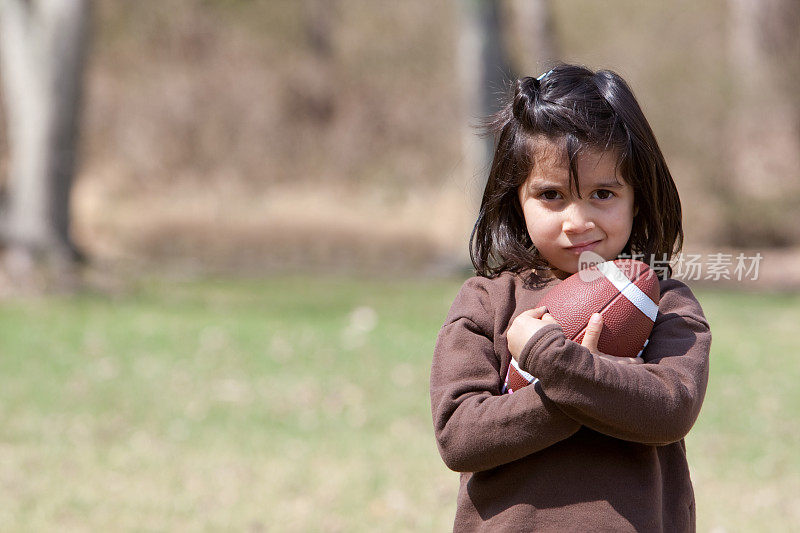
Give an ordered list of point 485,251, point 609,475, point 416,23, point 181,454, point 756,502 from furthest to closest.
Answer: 1. point 416,23
2. point 181,454
3. point 756,502
4. point 485,251
5. point 609,475

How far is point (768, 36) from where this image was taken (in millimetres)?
15875

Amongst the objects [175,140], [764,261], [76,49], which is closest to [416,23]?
[175,140]

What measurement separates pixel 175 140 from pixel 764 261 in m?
10.7

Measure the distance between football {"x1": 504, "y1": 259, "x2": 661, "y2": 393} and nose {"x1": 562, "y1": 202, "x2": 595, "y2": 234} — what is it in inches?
3.7

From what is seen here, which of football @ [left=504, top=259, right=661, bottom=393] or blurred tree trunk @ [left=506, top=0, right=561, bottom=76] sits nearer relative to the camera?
football @ [left=504, top=259, right=661, bottom=393]

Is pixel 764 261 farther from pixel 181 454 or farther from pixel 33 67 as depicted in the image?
pixel 181 454

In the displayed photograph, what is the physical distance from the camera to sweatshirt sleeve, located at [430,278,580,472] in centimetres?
196

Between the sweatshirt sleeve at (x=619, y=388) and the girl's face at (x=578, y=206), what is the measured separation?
0.83ft

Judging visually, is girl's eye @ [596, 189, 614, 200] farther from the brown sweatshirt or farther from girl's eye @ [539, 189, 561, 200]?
the brown sweatshirt

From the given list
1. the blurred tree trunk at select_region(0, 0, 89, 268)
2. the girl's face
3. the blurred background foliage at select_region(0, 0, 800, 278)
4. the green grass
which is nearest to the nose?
the girl's face

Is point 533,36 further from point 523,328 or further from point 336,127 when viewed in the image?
point 523,328

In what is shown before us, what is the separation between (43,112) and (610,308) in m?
10.5

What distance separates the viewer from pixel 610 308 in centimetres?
204

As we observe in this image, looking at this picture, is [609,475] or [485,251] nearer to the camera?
[609,475]
